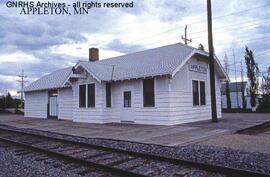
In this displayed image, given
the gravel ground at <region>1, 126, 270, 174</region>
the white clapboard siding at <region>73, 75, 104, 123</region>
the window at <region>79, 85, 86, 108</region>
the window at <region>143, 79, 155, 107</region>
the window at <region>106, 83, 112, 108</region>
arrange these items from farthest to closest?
the window at <region>79, 85, 86, 108</region> → the window at <region>106, 83, 112, 108</region> → the white clapboard siding at <region>73, 75, 104, 123</region> → the window at <region>143, 79, 155, 107</region> → the gravel ground at <region>1, 126, 270, 174</region>

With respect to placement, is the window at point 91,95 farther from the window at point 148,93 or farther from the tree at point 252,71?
the tree at point 252,71

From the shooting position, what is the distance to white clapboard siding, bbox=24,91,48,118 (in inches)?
1015

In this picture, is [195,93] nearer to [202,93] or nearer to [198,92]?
[198,92]

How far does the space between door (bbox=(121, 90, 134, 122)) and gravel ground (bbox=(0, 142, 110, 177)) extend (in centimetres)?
928

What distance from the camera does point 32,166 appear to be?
6.99 metres

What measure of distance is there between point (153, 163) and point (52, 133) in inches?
332

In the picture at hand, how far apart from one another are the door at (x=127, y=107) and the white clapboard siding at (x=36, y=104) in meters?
10.8

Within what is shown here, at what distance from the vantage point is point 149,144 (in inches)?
363

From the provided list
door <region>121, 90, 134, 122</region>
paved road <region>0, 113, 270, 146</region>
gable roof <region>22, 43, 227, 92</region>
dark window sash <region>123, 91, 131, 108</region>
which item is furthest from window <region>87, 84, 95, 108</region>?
paved road <region>0, 113, 270, 146</region>

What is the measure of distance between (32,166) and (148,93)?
1012 cm

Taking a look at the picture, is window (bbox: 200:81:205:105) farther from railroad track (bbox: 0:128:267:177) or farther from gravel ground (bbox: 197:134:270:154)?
railroad track (bbox: 0:128:267:177)

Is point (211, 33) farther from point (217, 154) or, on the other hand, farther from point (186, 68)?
point (217, 154)

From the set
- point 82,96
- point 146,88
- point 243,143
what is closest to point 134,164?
point 243,143

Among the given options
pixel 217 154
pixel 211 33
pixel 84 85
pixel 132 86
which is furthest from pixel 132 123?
pixel 217 154
